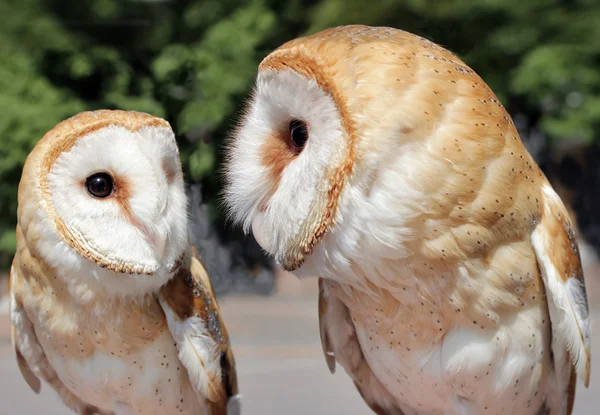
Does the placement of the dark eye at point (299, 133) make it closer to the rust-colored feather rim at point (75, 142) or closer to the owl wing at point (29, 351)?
the rust-colored feather rim at point (75, 142)

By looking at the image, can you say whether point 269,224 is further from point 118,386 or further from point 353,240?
point 118,386

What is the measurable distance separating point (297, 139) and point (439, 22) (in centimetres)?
396

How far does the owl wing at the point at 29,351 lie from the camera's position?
6.36 feet

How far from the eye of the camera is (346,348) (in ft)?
5.95

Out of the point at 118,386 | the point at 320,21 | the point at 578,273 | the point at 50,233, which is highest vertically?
the point at 578,273

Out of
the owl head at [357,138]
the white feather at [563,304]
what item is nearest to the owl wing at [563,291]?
the white feather at [563,304]

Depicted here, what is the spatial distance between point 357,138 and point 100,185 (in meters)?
0.67

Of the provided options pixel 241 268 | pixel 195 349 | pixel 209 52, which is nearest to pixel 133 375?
pixel 195 349

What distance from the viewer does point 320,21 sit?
5461mm

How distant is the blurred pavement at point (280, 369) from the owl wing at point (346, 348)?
3.71ft

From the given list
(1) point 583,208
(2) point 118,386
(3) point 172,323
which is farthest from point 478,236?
(1) point 583,208

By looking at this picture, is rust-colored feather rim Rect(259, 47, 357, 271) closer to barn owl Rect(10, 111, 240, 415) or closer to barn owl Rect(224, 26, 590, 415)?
barn owl Rect(224, 26, 590, 415)

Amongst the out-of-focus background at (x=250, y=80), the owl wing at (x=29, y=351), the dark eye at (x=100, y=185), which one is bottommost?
the out-of-focus background at (x=250, y=80)

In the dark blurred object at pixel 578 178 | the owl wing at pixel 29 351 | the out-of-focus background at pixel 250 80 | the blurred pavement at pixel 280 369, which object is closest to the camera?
the owl wing at pixel 29 351
